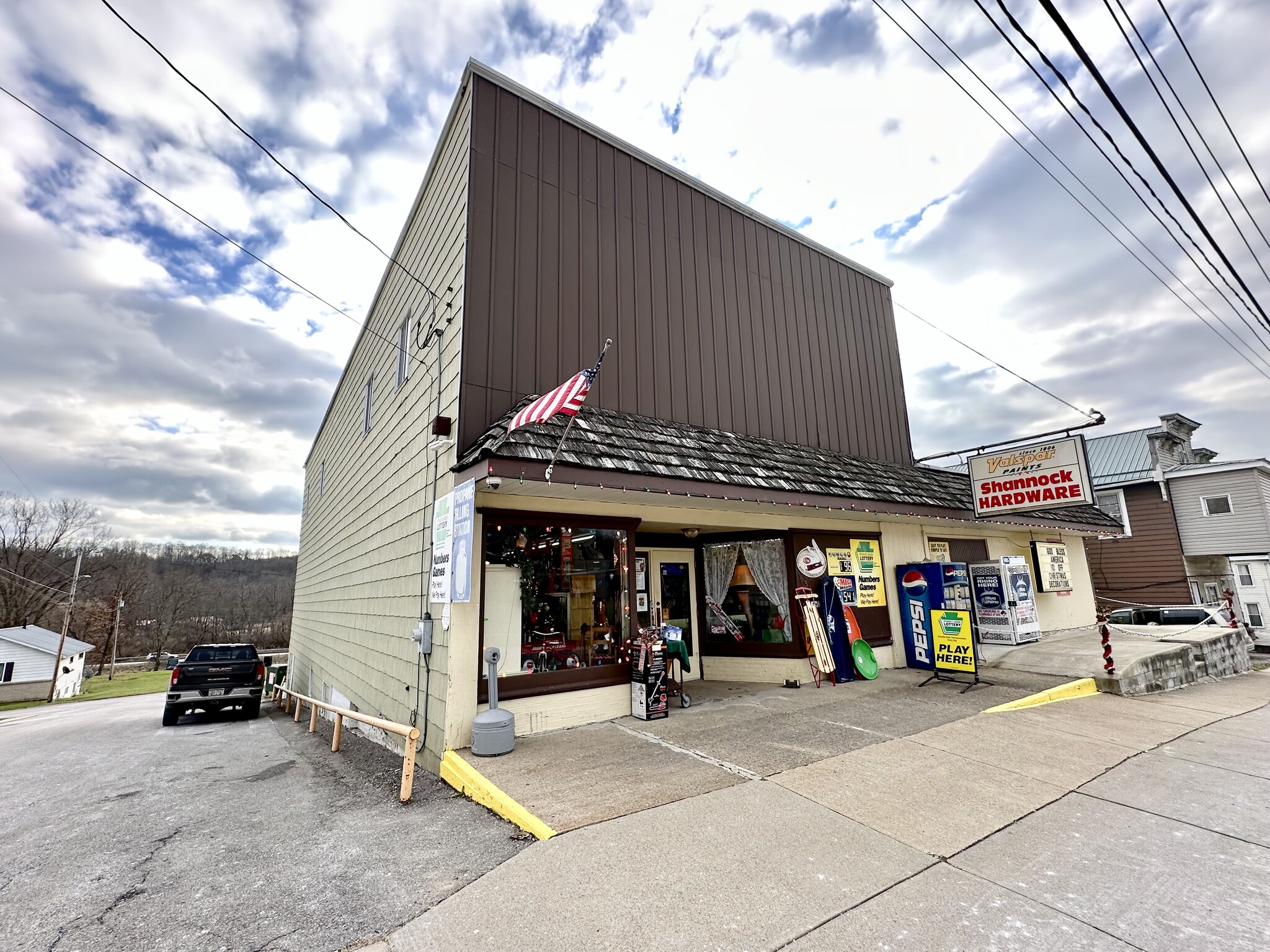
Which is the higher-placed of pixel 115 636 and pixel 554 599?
pixel 554 599

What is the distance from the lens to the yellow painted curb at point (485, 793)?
4.11 meters

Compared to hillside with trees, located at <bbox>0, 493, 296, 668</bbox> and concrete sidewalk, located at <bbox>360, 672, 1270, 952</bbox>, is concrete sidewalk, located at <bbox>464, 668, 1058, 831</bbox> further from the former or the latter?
hillside with trees, located at <bbox>0, 493, 296, 668</bbox>

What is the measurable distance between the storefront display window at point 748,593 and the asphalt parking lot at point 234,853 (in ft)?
18.2

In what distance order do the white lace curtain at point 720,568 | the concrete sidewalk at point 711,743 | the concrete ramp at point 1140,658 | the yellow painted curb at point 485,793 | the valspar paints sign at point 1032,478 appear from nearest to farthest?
1. the yellow painted curb at point 485,793
2. the concrete sidewalk at point 711,743
3. the concrete ramp at point 1140,658
4. the valspar paints sign at point 1032,478
5. the white lace curtain at point 720,568

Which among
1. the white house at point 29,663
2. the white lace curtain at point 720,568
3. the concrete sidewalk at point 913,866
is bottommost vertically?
the white house at point 29,663

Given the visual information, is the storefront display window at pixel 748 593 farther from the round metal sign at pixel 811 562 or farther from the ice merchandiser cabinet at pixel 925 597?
the ice merchandiser cabinet at pixel 925 597

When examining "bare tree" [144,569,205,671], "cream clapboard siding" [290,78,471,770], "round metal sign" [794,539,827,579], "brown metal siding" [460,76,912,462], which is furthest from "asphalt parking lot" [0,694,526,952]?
"bare tree" [144,569,205,671]

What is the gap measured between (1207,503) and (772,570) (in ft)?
64.8

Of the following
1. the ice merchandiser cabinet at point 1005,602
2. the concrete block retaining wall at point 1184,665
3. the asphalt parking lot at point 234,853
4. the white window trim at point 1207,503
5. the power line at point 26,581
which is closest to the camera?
the asphalt parking lot at point 234,853

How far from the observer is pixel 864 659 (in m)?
9.46

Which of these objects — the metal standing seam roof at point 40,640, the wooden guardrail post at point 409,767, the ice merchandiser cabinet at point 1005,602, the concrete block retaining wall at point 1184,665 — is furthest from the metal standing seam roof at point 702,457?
the metal standing seam roof at point 40,640

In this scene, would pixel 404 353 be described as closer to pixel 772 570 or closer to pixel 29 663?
pixel 772 570

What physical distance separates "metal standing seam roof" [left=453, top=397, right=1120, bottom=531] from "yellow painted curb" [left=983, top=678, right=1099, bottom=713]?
337 cm

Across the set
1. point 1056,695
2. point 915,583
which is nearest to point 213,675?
point 915,583
